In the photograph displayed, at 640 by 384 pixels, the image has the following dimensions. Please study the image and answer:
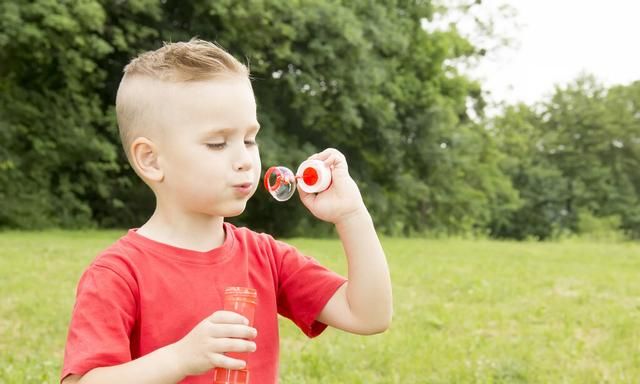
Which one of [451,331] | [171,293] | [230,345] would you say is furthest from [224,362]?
[451,331]

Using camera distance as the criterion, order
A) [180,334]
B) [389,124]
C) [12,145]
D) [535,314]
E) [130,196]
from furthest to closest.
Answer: [389,124], [130,196], [12,145], [535,314], [180,334]

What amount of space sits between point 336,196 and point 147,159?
1.80ft

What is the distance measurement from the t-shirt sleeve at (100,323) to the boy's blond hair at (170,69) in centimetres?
41

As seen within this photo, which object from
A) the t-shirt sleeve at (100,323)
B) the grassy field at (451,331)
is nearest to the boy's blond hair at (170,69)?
the t-shirt sleeve at (100,323)

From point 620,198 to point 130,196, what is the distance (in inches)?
1427

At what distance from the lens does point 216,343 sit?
1912 mm

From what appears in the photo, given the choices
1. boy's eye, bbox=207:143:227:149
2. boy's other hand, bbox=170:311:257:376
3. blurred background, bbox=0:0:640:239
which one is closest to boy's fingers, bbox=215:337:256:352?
boy's other hand, bbox=170:311:257:376

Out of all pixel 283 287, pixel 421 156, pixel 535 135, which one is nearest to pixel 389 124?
pixel 421 156

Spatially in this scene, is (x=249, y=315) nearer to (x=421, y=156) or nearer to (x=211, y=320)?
(x=211, y=320)

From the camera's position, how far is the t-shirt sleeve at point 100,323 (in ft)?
6.68

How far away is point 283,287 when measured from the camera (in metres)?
2.58

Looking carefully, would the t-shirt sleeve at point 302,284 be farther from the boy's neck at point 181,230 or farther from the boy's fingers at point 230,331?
the boy's fingers at point 230,331

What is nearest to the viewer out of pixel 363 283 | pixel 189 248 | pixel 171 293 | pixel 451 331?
pixel 171 293

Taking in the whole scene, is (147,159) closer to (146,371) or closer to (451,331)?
(146,371)
